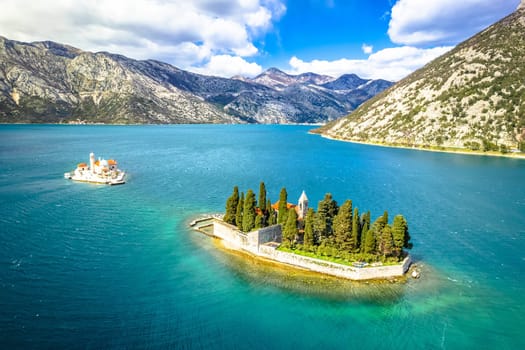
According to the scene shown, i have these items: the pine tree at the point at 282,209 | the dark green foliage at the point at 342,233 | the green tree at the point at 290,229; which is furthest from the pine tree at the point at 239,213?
the green tree at the point at 290,229

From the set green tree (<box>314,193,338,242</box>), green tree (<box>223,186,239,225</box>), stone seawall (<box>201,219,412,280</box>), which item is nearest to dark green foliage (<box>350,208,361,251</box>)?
green tree (<box>314,193,338,242</box>)

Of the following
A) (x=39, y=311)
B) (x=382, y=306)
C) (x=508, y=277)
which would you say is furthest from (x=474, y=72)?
(x=39, y=311)

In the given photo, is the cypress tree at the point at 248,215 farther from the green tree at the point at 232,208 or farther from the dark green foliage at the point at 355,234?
the dark green foliage at the point at 355,234

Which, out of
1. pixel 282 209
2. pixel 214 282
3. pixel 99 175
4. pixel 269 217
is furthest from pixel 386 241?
pixel 99 175

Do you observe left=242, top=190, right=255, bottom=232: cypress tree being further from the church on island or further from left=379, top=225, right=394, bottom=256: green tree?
the church on island

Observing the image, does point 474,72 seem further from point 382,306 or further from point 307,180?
point 382,306
